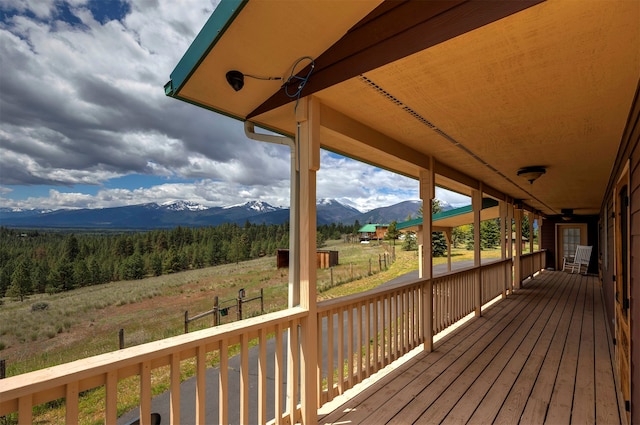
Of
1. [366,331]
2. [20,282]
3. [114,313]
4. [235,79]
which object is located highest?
[235,79]

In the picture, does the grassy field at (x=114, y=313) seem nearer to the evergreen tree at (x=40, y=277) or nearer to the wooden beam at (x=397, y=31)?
the evergreen tree at (x=40, y=277)

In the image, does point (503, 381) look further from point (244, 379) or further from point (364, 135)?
point (364, 135)

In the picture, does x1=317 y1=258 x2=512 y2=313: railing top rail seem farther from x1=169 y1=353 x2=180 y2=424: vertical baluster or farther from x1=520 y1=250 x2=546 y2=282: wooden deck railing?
x1=520 y1=250 x2=546 y2=282: wooden deck railing

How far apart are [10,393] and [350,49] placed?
2.04 meters

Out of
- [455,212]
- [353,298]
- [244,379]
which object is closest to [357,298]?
[353,298]

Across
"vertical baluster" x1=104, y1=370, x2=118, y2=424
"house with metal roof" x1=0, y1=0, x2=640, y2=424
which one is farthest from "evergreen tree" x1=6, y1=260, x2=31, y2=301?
"vertical baluster" x1=104, y1=370, x2=118, y2=424

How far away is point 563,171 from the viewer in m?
4.53

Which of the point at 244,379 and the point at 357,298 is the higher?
the point at 357,298

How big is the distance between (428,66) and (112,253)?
1955cm

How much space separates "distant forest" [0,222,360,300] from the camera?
13.2 m

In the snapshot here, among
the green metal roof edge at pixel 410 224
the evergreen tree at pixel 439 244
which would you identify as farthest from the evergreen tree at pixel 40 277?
the evergreen tree at pixel 439 244

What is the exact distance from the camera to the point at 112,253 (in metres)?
17.0

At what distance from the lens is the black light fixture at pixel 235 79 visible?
1.80m

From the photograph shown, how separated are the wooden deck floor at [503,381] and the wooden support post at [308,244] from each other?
364 millimetres
